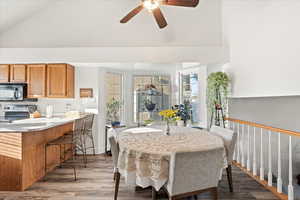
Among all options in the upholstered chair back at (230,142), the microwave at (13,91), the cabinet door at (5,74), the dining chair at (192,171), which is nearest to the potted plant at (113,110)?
the microwave at (13,91)

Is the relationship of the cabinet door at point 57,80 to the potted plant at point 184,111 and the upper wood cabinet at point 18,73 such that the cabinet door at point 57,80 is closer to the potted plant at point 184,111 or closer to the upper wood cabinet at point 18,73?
the upper wood cabinet at point 18,73

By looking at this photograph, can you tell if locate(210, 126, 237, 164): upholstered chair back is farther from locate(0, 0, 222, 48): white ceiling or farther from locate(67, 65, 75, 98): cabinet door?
locate(67, 65, 75, 98): cabinet door

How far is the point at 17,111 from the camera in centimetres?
452

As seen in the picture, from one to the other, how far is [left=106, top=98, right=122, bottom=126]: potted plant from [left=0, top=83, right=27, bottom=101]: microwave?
1.78 m

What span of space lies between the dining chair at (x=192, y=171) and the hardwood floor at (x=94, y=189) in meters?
0.84

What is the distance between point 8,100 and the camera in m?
4.23

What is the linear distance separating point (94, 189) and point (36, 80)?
2743 mm

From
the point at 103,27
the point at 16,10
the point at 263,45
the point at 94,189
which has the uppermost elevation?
the point at 16,10

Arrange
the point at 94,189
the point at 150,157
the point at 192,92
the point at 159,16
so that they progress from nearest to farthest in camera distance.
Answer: the point at 150,157, the point at 159,16, the point at 94,189, the point at 192,92

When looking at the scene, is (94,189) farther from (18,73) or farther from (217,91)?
(18,73)

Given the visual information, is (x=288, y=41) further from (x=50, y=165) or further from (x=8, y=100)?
(x=8, y=100)

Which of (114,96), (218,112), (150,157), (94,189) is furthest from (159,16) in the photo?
(114,96)

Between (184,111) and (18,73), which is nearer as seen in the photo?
(18,73)

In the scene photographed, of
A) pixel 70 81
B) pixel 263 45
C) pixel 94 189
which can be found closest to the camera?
pixel 94 189
